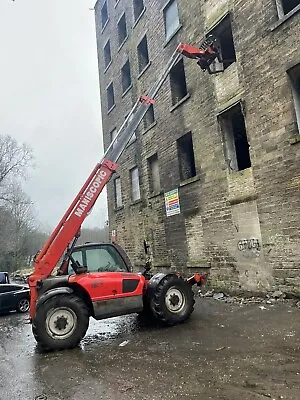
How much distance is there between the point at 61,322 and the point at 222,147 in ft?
23.2

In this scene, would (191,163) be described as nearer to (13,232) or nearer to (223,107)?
(223,107)

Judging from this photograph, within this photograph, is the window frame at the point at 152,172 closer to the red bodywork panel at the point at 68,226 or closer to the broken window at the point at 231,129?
the broken window at the point at 231,129

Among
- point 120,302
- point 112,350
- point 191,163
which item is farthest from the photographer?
point 191,163

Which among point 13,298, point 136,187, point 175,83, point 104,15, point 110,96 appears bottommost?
point 13,298

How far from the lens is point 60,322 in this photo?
610 cm

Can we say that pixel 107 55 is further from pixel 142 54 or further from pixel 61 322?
pixel 61 322

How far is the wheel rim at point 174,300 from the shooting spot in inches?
278

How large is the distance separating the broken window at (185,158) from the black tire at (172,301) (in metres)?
6.26

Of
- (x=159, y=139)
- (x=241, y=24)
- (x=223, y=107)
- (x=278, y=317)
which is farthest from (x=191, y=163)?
(x=278, y=317)

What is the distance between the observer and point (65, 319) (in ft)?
20.1

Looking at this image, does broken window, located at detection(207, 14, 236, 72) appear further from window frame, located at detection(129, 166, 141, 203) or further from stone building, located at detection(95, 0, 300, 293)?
window frame, located at detection(129, 166, 141, 203)

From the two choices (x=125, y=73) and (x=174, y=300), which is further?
(x=125, y=73)

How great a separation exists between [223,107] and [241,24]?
7.75ft

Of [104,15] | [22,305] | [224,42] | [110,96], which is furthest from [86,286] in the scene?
[104,15]
